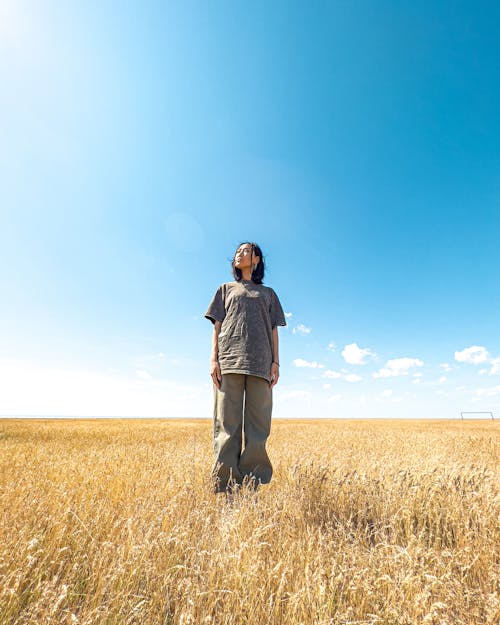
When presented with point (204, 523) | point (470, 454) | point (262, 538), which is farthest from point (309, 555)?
point (470, 454)

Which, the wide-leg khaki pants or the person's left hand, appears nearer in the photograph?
the wide-leg khaki pants

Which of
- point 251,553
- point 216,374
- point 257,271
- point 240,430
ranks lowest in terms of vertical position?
point 251,553

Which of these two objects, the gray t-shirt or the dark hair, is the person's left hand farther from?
the dark hair

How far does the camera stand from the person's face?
4.20 metres

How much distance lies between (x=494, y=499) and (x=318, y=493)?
1.57 m

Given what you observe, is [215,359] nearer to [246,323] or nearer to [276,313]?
[246,323]

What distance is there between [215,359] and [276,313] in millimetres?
Result: 990

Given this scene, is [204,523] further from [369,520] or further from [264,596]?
[369,520]

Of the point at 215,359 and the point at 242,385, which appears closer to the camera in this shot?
the point at 242,385

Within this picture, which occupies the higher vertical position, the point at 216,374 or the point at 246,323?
the point at 246,323

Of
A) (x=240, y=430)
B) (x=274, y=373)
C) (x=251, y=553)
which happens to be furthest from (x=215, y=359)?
(x=251, y=553)

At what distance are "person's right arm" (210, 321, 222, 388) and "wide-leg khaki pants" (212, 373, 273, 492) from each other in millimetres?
93

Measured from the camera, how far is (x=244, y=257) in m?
4.19

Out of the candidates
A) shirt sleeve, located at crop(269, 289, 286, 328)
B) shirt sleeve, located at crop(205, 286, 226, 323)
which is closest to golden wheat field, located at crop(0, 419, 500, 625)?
shirt sleeve, located at crop(269, 289, 286, 328)
